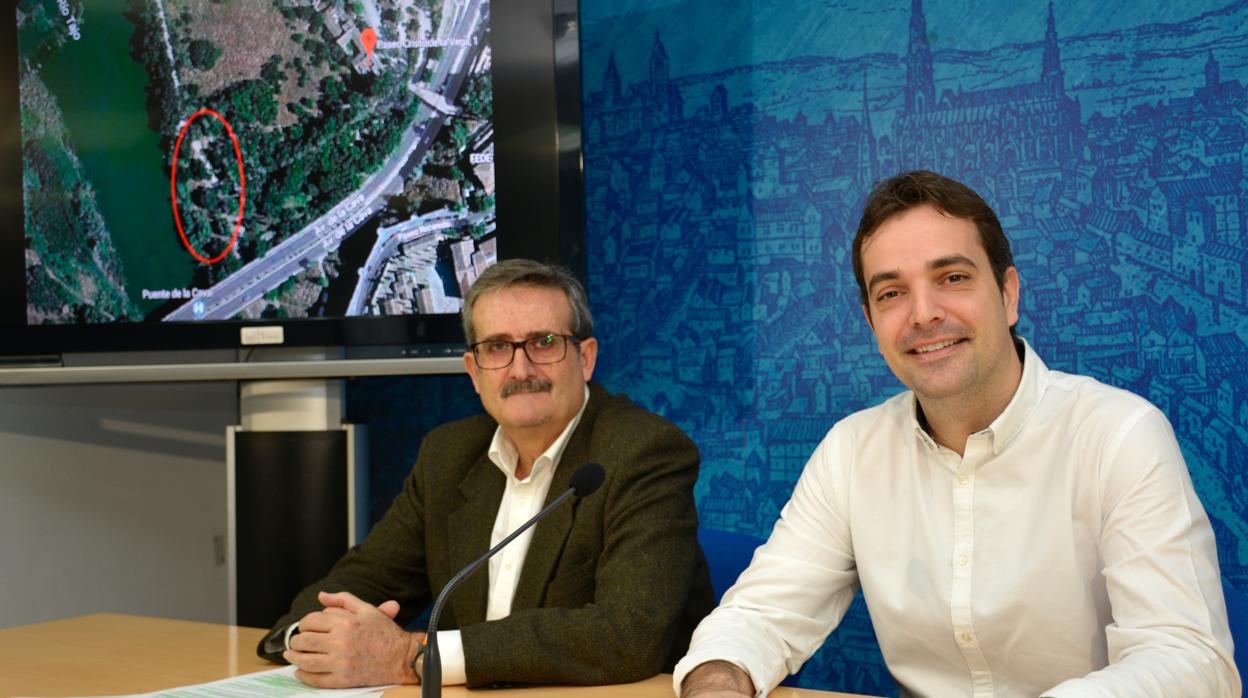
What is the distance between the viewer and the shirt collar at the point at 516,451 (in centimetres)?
226

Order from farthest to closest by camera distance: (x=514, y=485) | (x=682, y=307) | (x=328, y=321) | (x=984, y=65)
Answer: (x=682, y=307), (x=328, y=321), (x=984, y=65), (x=514, y=485)

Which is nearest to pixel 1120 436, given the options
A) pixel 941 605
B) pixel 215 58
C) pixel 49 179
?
pixel 941 605

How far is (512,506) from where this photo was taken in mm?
2303

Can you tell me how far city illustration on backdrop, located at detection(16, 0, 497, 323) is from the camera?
8.63ft

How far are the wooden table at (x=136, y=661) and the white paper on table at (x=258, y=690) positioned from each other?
0.14 ft

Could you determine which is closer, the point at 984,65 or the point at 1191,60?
the point at 1191,60

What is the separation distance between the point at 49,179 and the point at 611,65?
1387 millimetres

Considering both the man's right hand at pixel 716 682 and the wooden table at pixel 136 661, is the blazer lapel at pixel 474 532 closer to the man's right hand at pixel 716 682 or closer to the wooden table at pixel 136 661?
the wooden table at pixel 136 661

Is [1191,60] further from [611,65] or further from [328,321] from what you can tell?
[328,321]

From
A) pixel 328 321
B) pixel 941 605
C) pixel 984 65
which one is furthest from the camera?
pixel 328 321

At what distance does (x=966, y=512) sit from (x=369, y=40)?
1688 mm

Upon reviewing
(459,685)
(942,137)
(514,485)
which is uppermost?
(942,137)

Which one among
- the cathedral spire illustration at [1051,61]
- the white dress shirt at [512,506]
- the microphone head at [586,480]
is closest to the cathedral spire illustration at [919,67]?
the cathedral spire illustration at [1051,61]

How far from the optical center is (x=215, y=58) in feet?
9.04
